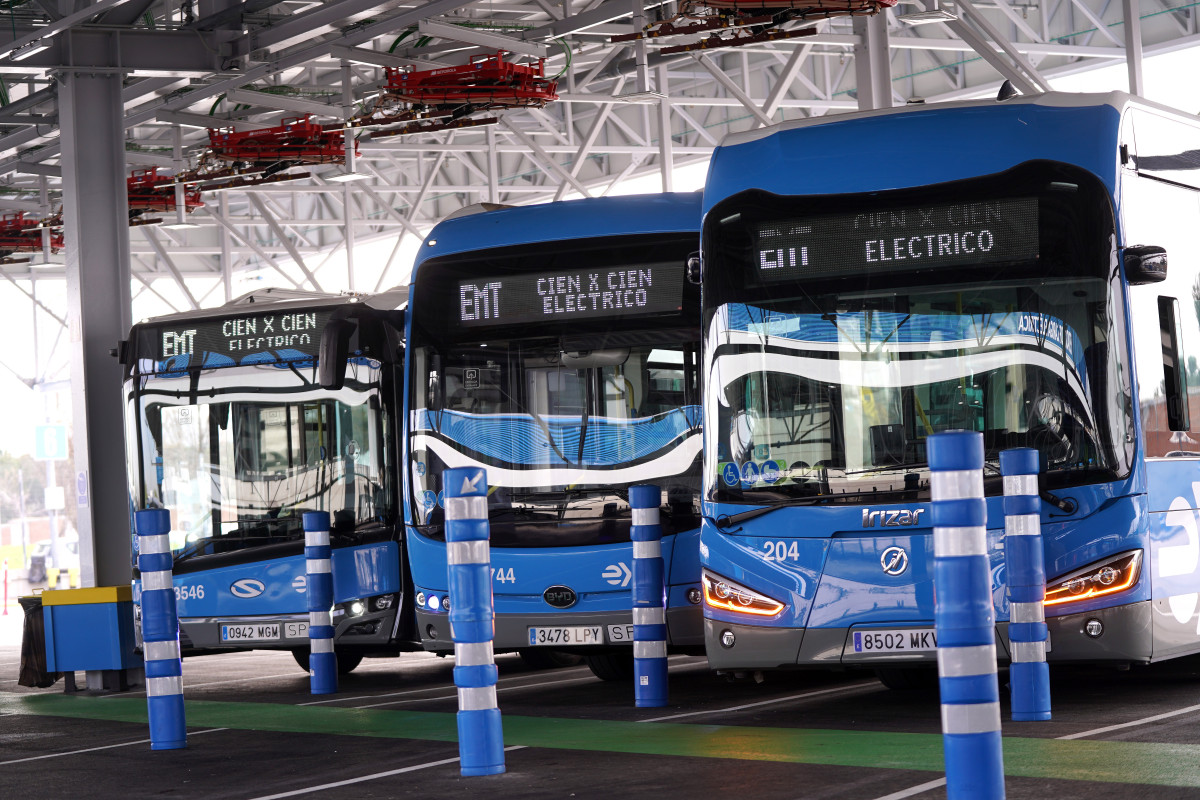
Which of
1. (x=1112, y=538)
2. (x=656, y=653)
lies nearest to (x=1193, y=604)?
(x=1112, y=538)

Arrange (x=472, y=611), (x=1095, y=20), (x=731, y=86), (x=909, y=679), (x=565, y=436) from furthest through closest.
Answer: (x=1095, y=20) → (x=731, y=86) → (x=565, y=436) → (x=909, y=679) → (x=472, y=611)

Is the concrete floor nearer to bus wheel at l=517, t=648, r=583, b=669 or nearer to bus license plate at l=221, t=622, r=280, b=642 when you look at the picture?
bus license plate at l=221, t=622, r=280, b=642

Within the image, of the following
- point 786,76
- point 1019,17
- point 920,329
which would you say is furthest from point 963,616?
point 1019,17

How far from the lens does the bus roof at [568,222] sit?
33.6 feet

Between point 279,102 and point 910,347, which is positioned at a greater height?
point 279,102

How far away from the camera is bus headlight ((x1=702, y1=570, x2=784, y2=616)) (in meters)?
8.34

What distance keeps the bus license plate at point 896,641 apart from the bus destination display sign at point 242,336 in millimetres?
6015

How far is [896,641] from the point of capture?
7.96 metres

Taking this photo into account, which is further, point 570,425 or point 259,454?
point 259,454

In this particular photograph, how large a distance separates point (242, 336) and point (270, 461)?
3.28 ft

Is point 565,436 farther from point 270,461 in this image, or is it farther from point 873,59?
point 873,59

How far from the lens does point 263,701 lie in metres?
11.8

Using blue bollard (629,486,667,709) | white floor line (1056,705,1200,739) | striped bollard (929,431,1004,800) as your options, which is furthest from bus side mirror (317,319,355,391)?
striped bollard (929,431,1004,800)

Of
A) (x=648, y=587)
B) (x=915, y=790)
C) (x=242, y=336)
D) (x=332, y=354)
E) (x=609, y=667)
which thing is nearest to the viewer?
(x=915, y=790)
